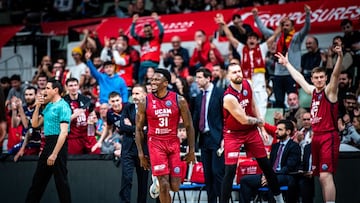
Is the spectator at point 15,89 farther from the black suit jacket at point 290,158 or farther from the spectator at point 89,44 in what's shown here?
the black suit jacket at point 290,158

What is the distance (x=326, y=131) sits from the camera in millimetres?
11859

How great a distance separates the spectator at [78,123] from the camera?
14364 mm

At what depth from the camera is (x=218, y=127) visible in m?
13.2

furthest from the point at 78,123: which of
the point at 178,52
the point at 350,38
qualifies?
the point at 350,38

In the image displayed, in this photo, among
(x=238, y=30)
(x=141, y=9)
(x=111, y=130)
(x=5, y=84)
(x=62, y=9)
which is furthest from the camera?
(x=62, y=9)

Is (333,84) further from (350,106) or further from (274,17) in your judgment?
(274,17)

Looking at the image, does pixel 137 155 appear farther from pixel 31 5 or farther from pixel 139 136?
pixel 31 5

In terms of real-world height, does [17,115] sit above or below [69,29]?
below

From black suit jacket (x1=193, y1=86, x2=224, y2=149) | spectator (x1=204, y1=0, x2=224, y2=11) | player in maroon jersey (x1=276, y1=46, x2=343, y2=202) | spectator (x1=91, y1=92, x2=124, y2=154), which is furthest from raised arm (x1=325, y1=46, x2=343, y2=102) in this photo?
spectator (x1=204, y1=0, x2=224, y2=11)

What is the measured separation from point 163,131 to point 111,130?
3657mm

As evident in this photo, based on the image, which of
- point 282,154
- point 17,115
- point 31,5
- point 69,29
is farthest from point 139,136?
point 31,5

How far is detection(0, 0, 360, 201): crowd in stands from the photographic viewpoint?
48.3ft

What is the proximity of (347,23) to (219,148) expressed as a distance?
5349mm

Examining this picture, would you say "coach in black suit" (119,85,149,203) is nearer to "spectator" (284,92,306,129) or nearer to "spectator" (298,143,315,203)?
"spectator" (298,143,315,203)
